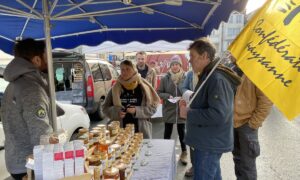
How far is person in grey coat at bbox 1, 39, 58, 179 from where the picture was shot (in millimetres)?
1773

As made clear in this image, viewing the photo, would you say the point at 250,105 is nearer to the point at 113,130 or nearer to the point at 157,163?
the point at 157,163

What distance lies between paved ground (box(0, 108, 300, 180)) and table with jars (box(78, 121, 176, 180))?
1.77m

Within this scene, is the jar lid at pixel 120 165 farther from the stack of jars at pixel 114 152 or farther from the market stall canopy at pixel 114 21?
the market stall canopy at pixel 114 21

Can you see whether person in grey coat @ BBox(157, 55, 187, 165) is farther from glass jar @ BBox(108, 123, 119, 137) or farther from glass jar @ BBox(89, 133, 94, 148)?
glass jar @ BBox(89, 133, 94, 148)

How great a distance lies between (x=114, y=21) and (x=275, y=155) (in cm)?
373

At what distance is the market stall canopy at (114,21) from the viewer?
265cm

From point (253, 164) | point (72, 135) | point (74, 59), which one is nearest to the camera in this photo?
point (253, 164)

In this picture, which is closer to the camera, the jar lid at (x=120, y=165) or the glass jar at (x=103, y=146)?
the jar lid at (x=120, y=165)

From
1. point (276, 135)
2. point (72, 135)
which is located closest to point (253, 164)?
point (72, 135)

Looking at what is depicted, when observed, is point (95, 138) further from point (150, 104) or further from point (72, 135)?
point (72, 135)

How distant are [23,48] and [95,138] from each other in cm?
86

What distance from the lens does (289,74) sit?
56.9 inches

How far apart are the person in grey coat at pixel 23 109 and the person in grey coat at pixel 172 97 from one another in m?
2.96

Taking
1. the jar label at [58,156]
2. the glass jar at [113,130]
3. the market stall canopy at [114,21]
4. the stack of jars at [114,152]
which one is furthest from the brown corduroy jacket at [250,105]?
the jar label at [58,156]
